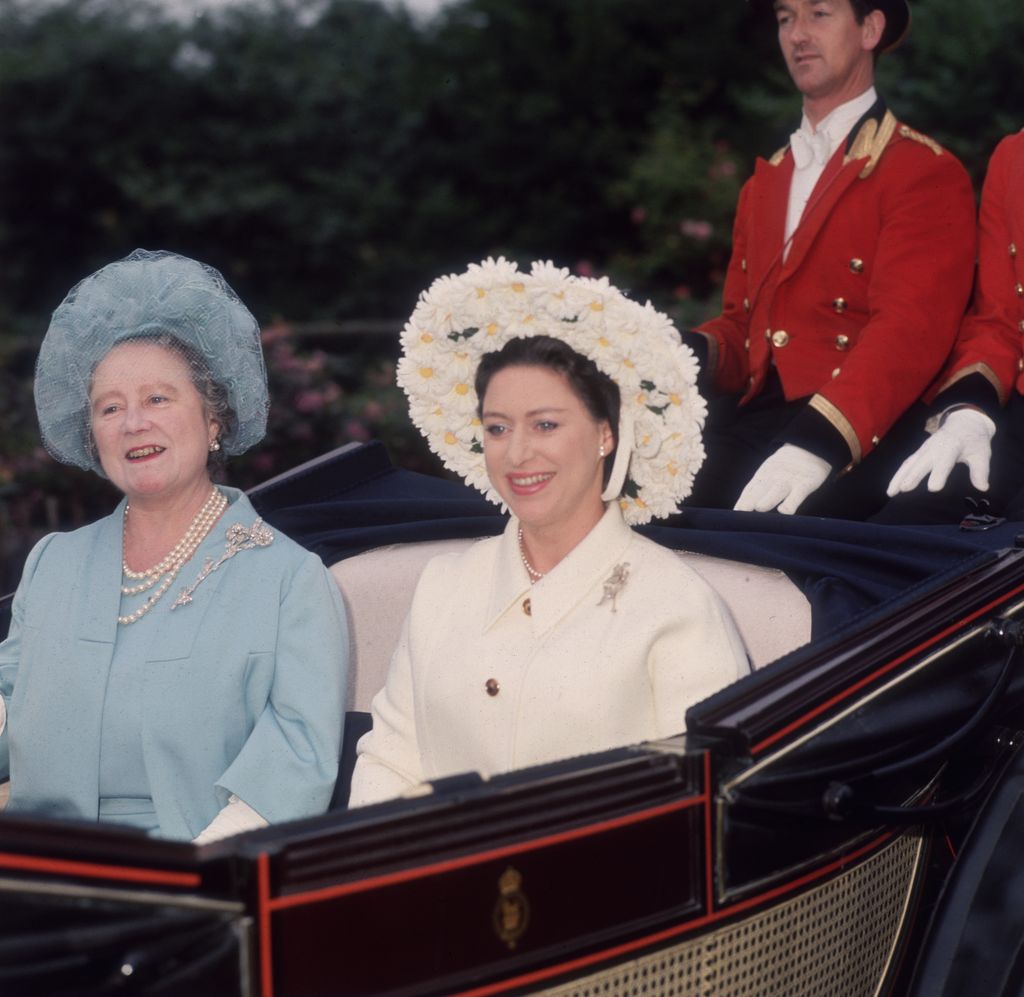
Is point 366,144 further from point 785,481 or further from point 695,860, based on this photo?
point 695,860

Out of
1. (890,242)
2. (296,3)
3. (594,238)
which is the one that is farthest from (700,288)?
(890,242)

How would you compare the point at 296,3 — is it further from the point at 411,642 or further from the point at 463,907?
the point at 463,907

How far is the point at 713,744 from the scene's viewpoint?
2.17 meters

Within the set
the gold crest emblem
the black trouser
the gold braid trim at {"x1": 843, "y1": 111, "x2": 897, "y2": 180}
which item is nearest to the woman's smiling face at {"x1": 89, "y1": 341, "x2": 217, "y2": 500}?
the gold crest emblem

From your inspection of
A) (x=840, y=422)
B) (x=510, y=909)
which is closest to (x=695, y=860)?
(x=510, y=909)

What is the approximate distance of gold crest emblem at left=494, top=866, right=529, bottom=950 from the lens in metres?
2.01

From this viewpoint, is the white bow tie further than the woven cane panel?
Yes

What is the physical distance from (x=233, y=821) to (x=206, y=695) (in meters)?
0.20

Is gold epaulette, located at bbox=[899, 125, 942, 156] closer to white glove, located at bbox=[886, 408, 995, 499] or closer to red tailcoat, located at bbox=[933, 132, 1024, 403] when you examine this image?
red tailcoat, located at bbox=[933, 132, 1024, 403]

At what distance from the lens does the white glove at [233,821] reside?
2.50 m

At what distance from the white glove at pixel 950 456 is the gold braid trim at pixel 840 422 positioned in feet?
0.48

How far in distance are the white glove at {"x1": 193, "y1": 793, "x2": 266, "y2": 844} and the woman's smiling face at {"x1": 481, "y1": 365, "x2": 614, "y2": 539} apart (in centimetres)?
59

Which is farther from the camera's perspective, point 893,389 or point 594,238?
point 594,238

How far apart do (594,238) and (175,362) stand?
8.89m
